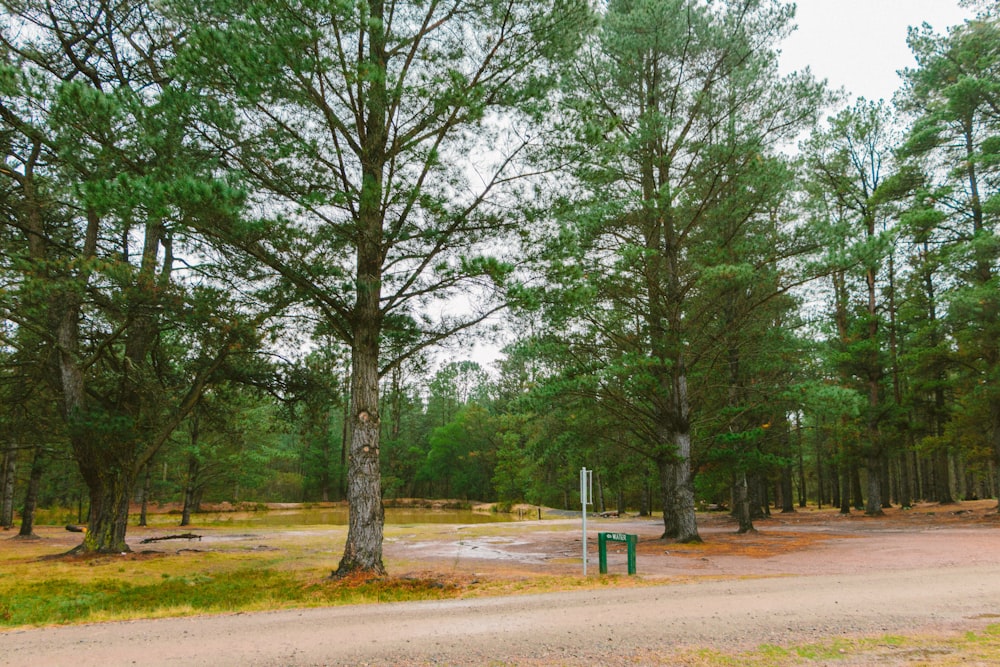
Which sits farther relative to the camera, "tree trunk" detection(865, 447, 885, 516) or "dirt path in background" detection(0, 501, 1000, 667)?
"tree trunk" detection(865, 447, 885, 516)

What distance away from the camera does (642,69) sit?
1531cm

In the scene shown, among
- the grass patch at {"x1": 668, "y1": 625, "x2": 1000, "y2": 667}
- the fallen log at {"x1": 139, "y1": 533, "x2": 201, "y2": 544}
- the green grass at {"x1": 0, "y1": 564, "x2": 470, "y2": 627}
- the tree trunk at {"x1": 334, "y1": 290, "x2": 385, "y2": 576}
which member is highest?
the tree trunk at {"x1": 334, "y1": 290, "x2": 385, "y2": 576}

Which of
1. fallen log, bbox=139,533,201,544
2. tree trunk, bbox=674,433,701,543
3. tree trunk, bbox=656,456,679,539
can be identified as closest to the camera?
tree trunk, bbox=674,433,701,543

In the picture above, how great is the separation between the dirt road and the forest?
10.8 ft

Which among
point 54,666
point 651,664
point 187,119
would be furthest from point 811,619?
point 187,119

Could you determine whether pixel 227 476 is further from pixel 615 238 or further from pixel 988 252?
pixel 988 252

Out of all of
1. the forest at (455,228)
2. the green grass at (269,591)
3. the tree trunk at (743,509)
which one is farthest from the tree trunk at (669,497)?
the green grass at (269,591)

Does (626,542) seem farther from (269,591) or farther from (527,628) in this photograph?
(269,591)

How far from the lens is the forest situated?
8859 millimetres

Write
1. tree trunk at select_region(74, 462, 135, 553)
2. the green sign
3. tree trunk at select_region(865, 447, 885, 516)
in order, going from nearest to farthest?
the green sign < tree trunk at select_region(74, 462, 135, 553) < tree trunk at select_region(865, 447, 885, 516)

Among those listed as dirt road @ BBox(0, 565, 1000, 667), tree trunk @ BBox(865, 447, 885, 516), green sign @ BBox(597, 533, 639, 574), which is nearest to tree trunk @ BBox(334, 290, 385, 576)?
dirt road @ BBox(0, 565, 1000, 667)

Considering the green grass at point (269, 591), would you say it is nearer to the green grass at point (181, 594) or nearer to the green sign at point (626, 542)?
the green grass at point (181, 594)

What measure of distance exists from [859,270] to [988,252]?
9.30 meters

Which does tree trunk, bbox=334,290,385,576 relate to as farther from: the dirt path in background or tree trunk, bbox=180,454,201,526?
tree trunk, bbox=180,454,201,526
